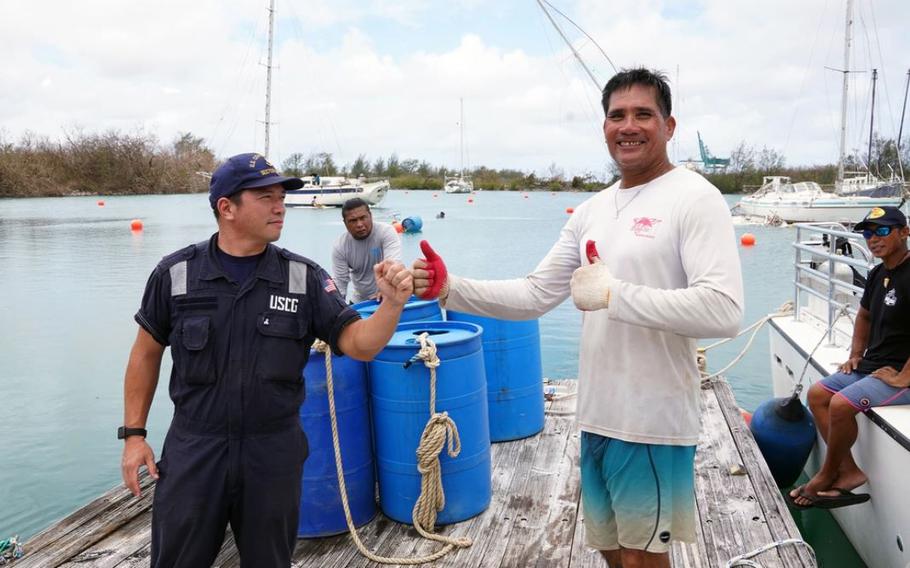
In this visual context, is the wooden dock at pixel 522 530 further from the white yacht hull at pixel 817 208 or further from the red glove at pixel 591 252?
the white yacht hull at pixel 817 208

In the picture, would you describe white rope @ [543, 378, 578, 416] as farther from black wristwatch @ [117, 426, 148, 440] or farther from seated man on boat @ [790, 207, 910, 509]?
black wristwatch @ [117, 426, 148, 440]

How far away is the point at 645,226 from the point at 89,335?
12.6 m

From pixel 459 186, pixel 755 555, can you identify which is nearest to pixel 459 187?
pixel 459 186

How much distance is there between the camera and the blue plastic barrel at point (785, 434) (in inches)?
203

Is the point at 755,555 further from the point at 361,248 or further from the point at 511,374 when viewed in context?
the point at 361,248

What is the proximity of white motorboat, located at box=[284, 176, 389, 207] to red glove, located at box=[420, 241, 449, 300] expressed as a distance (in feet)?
168

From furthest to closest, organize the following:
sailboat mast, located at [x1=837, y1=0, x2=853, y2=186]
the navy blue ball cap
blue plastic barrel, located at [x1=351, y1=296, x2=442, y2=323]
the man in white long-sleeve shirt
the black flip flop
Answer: sailboat mast, located at [x1=837, y1=0, x2=853, y2=186], blue plastic barrel, located at [x1=351, y1=296, x2=442, y2=323], the black flip flop, the navy blue ball cap, the man in white long-sleeve shirt

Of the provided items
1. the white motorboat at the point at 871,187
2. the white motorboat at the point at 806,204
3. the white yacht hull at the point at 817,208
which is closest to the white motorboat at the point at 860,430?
the white motorboat at the point at 871,187

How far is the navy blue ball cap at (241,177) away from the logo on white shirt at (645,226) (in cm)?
119

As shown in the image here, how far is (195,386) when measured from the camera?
7.82 feet

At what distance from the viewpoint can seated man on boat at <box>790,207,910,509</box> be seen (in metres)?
4.04

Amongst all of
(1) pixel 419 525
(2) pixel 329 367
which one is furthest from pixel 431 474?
(2) pixel 329 367

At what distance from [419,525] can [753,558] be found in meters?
1.64

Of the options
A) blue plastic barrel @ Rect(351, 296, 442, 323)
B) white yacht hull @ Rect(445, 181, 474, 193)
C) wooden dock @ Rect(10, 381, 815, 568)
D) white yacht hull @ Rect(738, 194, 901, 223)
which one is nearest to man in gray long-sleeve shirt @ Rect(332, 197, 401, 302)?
blue plastic barrel @ Rect(351, 296, 442, 323)
